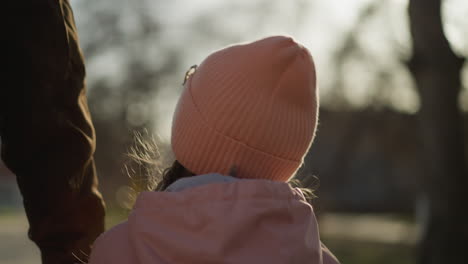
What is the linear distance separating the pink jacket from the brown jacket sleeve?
256 millimetres

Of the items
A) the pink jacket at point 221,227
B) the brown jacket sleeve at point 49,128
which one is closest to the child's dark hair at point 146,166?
the brown jacket sleeve at point 49,128

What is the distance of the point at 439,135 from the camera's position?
24.9 feet

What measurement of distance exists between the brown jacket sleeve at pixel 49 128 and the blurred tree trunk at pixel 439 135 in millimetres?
5695

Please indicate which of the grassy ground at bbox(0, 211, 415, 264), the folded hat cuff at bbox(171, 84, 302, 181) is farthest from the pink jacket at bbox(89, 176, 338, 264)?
the grassy ground at bbox(0, 211, 415, 264)

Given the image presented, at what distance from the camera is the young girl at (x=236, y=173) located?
1660 millimetres

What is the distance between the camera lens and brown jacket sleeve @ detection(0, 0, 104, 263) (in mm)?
1769

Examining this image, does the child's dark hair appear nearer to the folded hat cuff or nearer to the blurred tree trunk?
the folded hat cuff

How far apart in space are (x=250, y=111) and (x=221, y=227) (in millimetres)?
407

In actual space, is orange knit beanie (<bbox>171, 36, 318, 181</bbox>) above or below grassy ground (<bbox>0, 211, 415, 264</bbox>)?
above

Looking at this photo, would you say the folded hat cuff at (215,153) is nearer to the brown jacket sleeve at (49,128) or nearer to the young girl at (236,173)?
the young girl at (236,173)

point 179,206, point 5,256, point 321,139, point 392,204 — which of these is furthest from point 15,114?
point 392,204

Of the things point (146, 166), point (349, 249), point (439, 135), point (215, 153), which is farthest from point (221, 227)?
point (349, 249)

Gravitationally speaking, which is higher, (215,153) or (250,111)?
(250,111)

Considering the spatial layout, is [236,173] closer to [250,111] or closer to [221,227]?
[250,111]
